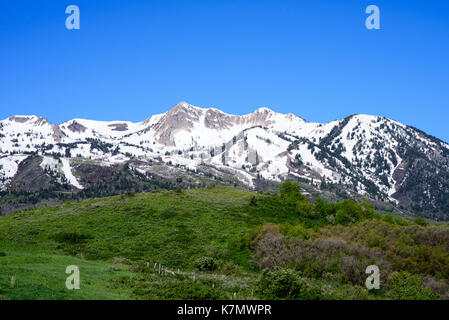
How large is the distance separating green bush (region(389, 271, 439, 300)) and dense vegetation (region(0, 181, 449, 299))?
0.42ft

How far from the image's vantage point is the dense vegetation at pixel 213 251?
33719 millimetres

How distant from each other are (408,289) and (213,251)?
32.5 metres

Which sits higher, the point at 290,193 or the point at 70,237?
the point at 290,193

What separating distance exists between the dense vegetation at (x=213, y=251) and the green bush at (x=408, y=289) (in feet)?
0.42

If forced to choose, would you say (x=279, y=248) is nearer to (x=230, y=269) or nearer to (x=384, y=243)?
(x=230, y=269)

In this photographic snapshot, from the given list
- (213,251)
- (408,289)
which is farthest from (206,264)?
(408,289)

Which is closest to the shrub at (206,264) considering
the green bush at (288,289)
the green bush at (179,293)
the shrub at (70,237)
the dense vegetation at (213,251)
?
the dense vegetation at (213,251)

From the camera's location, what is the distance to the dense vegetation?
111 feet

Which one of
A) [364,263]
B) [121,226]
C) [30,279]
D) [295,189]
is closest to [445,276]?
[364,263]

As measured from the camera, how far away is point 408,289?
3638 cm

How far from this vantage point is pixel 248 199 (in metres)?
99.1

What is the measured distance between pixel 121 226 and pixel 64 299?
50552mm

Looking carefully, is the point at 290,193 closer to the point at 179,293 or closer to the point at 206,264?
the point at 206,264
